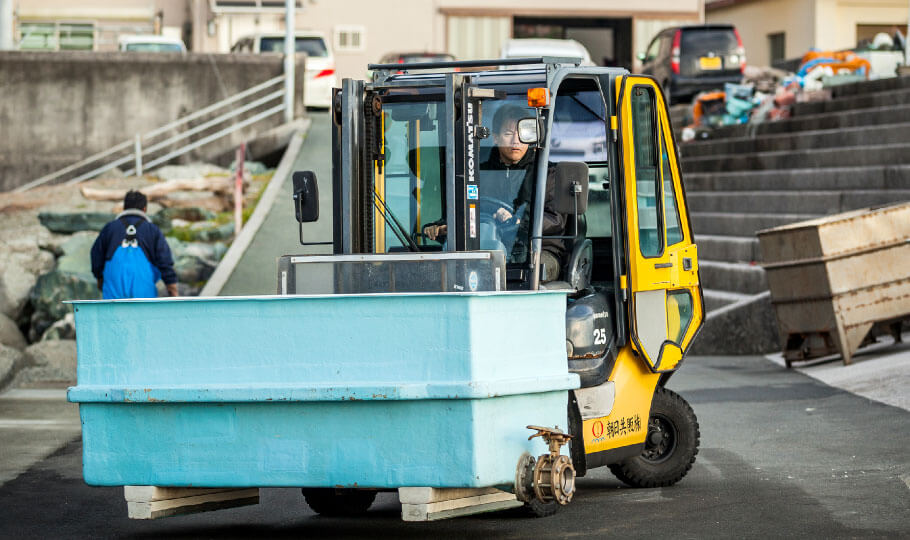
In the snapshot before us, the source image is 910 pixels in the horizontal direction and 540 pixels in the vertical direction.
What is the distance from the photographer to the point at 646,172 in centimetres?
895

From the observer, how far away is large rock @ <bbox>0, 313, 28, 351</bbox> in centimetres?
1897

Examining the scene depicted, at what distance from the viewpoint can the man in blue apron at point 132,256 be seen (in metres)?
13.3

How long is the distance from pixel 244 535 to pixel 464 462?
5.86 ft

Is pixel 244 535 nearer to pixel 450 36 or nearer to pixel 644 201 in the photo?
pixel 644 201

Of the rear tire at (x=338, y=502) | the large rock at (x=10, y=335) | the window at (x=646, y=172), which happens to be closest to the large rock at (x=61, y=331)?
the large rock at (x=10, y=335)

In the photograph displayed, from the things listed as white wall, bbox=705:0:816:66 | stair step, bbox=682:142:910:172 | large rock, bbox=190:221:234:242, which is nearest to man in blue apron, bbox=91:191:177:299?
large rock, bbox=190:221:234:242

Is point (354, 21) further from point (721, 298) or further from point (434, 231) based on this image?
point (434, 231)

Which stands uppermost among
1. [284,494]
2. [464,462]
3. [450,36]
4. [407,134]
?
[450,36]

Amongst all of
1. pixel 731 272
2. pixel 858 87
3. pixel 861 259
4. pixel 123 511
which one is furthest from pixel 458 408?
pixel 858 87

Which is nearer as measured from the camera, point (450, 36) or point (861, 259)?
point (861, 259)

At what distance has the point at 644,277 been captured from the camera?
8680mm

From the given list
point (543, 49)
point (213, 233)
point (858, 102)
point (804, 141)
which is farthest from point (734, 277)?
point (543, 49)

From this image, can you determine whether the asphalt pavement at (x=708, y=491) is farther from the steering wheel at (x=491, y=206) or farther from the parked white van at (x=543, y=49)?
the parked white van at (x=543, y=49)

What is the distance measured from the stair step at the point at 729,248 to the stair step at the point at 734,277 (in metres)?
0.12
